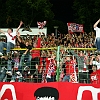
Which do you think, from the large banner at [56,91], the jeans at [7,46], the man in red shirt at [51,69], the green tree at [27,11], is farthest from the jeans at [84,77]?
the green tree at [27,11]

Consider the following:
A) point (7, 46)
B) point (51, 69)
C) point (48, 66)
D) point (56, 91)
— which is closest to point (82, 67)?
point (51, 69)

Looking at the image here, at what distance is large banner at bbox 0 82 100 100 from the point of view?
904cm

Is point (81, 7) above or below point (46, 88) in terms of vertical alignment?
above

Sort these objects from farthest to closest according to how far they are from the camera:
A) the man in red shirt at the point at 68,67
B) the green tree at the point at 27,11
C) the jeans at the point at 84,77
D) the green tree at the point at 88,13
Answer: the green tree at the point at 27,11, the green tree at the point at 88,13, the man in red shirt at the point at 68,67, the jeans at the point at 84,77

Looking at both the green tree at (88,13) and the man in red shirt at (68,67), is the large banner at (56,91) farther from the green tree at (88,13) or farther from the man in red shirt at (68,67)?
the green tree at (88,13)

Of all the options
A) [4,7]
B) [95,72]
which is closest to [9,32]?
[95,72]

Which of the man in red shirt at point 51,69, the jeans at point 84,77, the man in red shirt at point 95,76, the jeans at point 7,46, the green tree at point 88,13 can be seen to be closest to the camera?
the man in red shirt at point 95,76

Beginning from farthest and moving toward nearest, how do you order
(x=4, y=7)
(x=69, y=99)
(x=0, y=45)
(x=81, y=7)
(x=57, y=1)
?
1. (x=57, y=1)
2. (x=4, y=7)
3. (x=81, y=7)
4. (x=0, y=45)
5. (x=69, y=99)

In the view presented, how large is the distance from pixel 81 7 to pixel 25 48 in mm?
21213

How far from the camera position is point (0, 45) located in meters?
11.6

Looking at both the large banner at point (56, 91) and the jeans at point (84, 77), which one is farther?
the jeans at point (84, 77)

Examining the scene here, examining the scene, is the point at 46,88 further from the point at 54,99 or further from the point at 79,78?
the point at 79,78

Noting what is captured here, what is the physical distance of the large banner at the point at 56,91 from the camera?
9.04 m

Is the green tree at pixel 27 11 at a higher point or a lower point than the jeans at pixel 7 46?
higher
